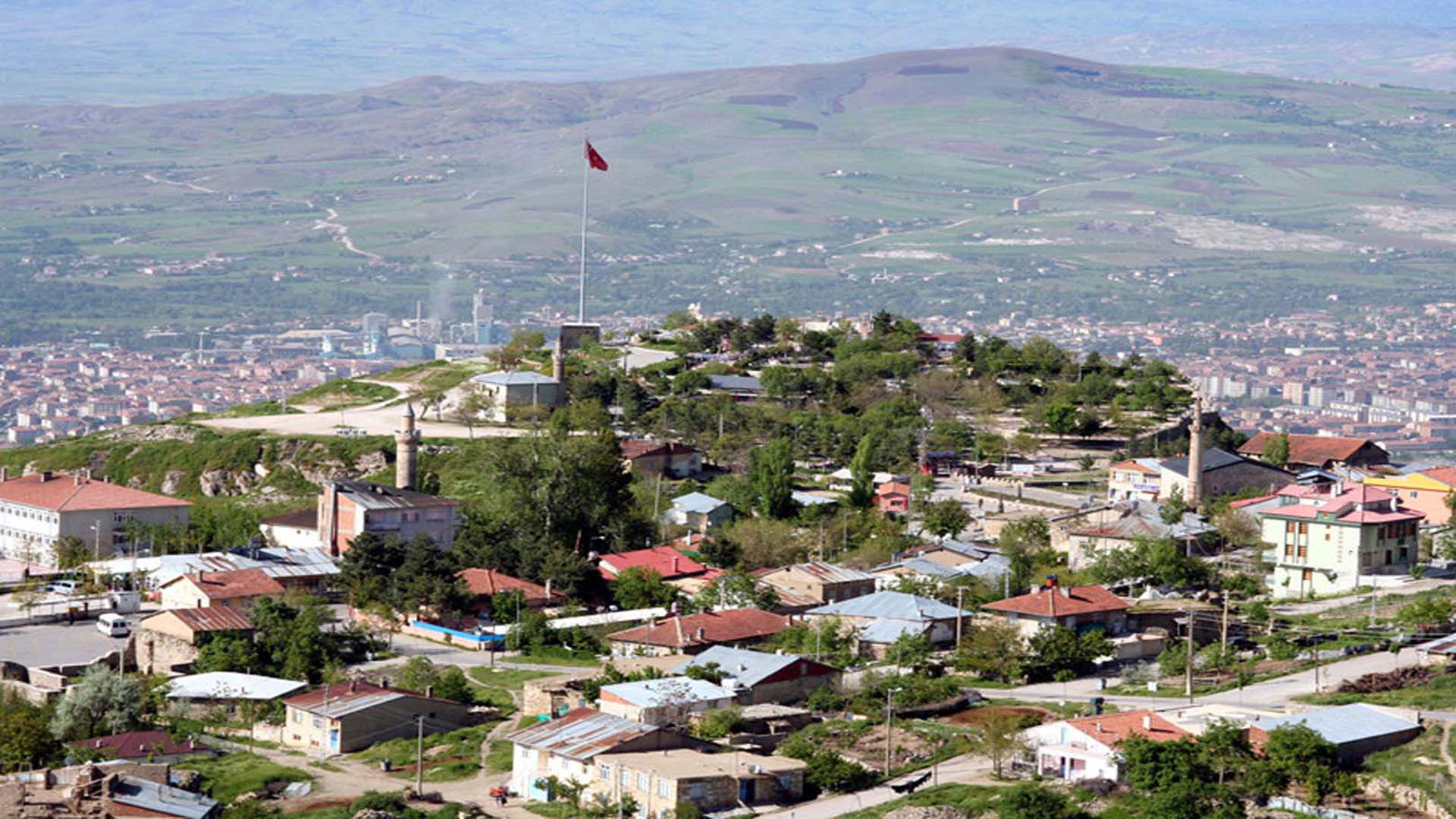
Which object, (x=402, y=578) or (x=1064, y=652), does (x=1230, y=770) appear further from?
(x=402, y=578)

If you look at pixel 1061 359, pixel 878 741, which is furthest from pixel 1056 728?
pixel 1061 359

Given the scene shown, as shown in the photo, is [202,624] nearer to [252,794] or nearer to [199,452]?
[252,794]

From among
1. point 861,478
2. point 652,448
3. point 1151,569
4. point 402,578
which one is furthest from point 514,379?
point 1151,569

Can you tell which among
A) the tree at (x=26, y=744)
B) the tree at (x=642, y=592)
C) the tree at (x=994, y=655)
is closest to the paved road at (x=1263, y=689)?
the tree at (x=994, y=655)

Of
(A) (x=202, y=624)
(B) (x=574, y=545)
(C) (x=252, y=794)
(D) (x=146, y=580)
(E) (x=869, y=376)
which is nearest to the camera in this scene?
(C) (x=252, y=794)

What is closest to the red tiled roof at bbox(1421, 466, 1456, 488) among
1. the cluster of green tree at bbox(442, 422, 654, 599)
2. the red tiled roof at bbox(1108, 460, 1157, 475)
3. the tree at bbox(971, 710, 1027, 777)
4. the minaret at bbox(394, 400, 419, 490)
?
the red tiled roof at bbox(1108, 460, 1157, 475)

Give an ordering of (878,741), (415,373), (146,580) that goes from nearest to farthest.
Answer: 1. (878,741)
2. (146,580)
3. (415,373)
